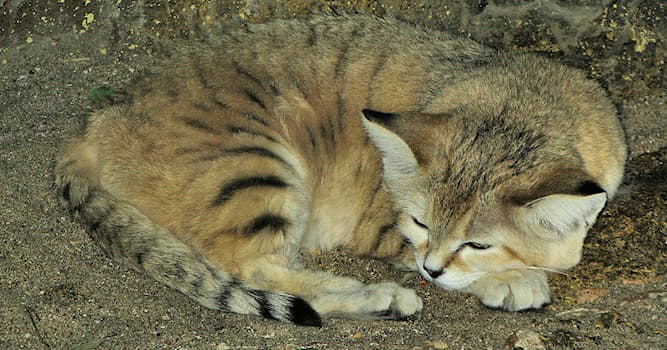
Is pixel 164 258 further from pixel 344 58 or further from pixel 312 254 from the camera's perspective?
pixel 344 58

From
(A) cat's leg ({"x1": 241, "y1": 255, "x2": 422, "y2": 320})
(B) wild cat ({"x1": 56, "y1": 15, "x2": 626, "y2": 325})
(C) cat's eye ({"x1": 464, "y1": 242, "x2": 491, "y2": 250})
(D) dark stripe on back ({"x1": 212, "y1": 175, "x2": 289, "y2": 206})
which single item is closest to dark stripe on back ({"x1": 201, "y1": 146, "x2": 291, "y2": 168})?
(B) wild cat ({"x1": 56, "y1": 15, "x2": 626, "y2": 325})

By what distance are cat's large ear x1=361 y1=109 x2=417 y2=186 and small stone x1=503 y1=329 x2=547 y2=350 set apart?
83 cm

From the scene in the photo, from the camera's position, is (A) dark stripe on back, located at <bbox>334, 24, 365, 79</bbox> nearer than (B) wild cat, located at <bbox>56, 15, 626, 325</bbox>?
No

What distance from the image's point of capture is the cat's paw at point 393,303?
3836 millimetres

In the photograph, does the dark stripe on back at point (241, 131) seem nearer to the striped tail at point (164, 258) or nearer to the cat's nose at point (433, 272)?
the striped tail at point (164, 258)

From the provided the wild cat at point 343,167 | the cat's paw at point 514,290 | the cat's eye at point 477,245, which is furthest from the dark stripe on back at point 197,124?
the cat's paw at point 514,290

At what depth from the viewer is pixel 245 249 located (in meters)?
3.92

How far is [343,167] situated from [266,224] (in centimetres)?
58

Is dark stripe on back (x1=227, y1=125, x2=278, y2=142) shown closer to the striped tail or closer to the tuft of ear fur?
the striped tail

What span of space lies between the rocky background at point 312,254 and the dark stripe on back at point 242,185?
1.66ft

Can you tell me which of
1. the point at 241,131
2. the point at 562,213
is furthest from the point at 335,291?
the point at 562,213

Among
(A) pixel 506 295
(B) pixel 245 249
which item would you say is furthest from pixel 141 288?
(A) pixel 506 295

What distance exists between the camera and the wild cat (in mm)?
3465

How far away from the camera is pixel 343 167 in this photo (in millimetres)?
4305
